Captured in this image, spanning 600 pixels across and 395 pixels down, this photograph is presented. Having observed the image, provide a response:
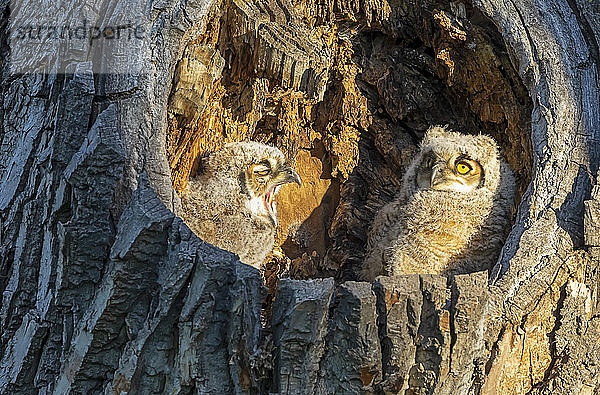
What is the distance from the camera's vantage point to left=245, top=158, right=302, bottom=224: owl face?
2.67 meters

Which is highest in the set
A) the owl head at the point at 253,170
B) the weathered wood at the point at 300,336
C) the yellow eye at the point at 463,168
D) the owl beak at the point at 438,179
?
the yellow eye at the point at 463,168

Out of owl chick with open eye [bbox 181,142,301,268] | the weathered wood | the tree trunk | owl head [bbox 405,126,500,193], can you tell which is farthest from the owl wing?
the weathered wood

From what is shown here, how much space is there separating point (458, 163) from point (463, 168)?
0.11 feet

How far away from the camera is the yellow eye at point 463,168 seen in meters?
2.71

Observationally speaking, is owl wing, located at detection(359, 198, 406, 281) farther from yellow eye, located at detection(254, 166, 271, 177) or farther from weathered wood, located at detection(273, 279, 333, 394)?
weathered wood, located at detection(273, 279, 333, 394)

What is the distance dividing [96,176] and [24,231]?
0.28 meters

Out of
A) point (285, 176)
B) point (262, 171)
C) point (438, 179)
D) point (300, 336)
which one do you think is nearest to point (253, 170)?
point (262, 171)

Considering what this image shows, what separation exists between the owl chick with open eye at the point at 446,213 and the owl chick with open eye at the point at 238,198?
0.51 m

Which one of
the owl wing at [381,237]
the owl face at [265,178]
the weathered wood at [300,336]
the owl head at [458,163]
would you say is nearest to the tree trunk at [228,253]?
the weathered wood at [300,336]

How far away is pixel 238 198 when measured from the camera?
2.64 meters

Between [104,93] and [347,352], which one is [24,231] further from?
[347,352]

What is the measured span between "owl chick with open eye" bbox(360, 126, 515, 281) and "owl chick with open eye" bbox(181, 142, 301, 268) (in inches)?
20.0

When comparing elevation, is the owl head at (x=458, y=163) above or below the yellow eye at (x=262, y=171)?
above

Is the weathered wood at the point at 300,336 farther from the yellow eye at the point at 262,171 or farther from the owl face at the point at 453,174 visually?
the owl face at the point at 453,174
